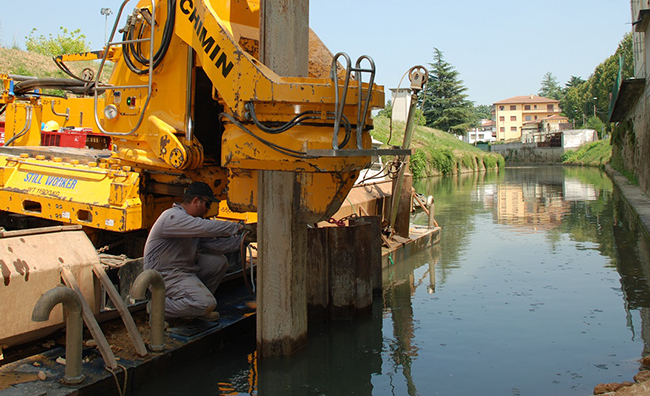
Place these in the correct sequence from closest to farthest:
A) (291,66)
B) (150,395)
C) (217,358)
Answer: (150,395), (291,66), (217,358)

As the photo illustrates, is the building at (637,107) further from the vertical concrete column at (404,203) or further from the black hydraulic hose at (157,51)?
the black hydraulic hose at (157,51)

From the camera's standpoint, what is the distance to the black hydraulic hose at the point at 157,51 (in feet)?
19.8

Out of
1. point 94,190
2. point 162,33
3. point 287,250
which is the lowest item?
point 287,250

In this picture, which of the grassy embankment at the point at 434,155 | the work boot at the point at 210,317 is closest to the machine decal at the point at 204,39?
the work boot at the point at 210,317

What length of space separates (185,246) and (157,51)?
1.99 m

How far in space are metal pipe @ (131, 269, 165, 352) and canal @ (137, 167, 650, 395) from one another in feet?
1.01

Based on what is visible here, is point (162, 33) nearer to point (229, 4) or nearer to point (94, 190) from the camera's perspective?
point (229, 4)

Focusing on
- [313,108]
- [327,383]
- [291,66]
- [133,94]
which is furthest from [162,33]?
[327,383]

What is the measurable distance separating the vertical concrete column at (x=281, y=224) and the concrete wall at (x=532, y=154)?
7158 cm

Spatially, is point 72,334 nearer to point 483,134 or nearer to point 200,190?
point 200,190

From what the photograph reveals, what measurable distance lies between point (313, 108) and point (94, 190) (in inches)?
115

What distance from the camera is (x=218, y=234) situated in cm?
552

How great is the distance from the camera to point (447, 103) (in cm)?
7362

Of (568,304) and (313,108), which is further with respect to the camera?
(568,304)
